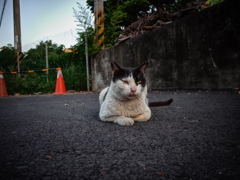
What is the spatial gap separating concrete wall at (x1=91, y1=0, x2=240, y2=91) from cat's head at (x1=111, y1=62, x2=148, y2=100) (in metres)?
3.60

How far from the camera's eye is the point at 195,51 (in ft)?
18.2

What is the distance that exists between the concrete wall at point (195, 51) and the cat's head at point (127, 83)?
3596 mm

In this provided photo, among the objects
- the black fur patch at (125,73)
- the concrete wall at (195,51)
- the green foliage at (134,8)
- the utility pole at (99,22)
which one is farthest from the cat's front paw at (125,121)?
the green foliage at (134,8)

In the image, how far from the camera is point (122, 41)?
26.3 ft

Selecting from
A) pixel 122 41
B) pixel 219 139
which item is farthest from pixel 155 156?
pixel 122 41

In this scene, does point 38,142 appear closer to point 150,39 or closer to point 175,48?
point 175,48

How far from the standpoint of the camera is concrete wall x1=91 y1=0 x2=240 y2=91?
4.77m

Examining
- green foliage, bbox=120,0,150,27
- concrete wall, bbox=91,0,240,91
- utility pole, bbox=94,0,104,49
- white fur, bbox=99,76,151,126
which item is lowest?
white fur, bbox=99,76,151,126

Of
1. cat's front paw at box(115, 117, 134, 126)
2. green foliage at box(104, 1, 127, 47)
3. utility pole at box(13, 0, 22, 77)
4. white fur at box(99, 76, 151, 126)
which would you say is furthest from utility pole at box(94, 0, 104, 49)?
cat's front paw at box(115, 117, 134, 126)

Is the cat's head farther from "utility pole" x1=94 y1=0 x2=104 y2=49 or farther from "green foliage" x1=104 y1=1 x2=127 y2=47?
"green foliage" x1=104 y1=1 x2=127 y2=47

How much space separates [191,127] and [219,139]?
0.45 metres

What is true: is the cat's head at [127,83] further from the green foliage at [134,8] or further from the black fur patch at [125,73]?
the green foliage at [134,8]

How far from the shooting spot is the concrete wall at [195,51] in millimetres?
4770

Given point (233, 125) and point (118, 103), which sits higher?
point (118, 103)
